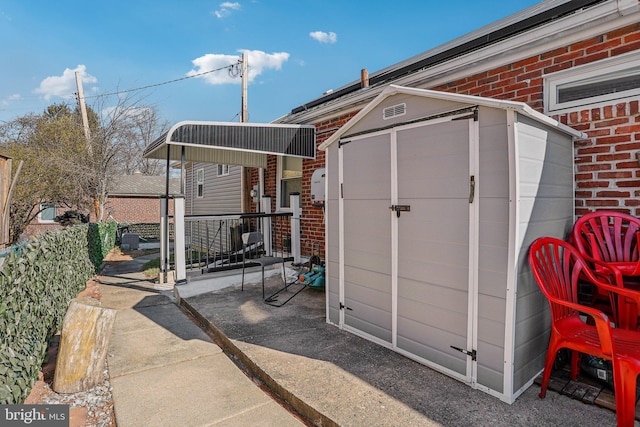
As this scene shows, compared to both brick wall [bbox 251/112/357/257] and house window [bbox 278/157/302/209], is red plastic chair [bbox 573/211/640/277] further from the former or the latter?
house window [bbox 278/157/302/209]

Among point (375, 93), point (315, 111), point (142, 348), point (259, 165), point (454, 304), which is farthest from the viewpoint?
point (259, 165)

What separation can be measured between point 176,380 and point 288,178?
16.3 feet

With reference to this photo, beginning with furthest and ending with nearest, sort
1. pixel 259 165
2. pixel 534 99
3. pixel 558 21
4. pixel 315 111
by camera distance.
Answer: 1. pixel 259 165
2. pixel 315 111
3. pixel 534 99
4. pixel 558 21

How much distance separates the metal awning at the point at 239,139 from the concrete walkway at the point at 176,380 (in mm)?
2662

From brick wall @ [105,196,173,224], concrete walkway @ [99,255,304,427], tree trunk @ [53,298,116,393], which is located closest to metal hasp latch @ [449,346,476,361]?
concrete walkway @ [99,255,304,427]

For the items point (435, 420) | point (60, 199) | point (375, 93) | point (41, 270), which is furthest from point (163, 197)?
point (60, 199)

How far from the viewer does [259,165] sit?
7867 mm

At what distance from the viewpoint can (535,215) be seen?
2457 millimetres

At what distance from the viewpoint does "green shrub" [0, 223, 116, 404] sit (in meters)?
2.41

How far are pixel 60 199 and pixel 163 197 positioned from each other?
10018 millimetres

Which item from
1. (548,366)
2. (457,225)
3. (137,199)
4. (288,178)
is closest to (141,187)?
(137,199)

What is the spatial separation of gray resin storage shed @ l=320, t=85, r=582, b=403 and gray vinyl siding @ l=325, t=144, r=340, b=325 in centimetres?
24

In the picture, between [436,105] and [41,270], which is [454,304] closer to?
[436,105]

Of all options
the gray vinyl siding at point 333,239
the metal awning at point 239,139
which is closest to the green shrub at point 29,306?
the metal awning at point 239,139
